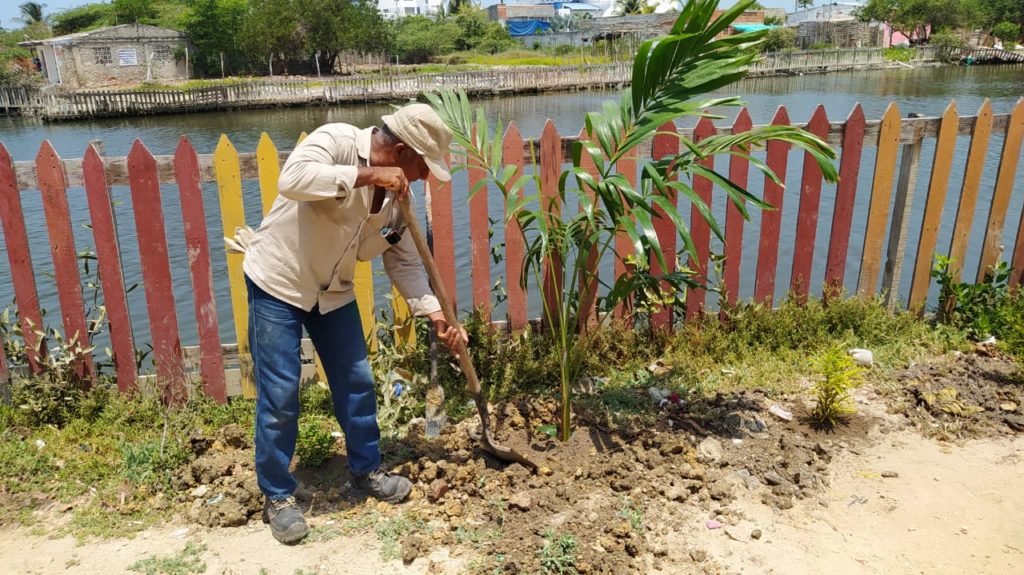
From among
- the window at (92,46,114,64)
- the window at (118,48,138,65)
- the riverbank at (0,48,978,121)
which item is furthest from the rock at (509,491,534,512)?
the window at (118,48,138,65)

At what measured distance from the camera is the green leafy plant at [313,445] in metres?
3.58

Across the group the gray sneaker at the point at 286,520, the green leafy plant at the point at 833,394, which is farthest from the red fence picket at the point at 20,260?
the green leafy plant at the point at 833,394

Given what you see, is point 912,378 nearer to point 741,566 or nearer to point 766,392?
point 766,392

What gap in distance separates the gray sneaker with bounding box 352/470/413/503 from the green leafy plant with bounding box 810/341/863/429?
213 centimetres

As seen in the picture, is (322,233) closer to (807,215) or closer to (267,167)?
(267,167)

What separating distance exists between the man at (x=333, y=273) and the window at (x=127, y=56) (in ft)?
158

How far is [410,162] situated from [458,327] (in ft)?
2.66

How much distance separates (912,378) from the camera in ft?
14.2

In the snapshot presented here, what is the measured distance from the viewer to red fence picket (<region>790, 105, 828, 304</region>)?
458 centimetres

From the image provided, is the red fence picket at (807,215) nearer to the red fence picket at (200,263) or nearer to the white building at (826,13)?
the red fence picket at (200,263)

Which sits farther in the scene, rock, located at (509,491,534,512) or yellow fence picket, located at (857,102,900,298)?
yellow fence picket, located at (857,102,900,298)

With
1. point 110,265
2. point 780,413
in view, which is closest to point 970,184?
point 780,413

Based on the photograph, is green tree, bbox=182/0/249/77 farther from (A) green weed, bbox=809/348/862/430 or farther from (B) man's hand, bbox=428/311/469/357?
(A) green weed, bbox=809/348/862/430

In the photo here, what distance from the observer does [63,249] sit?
13.1 feet
